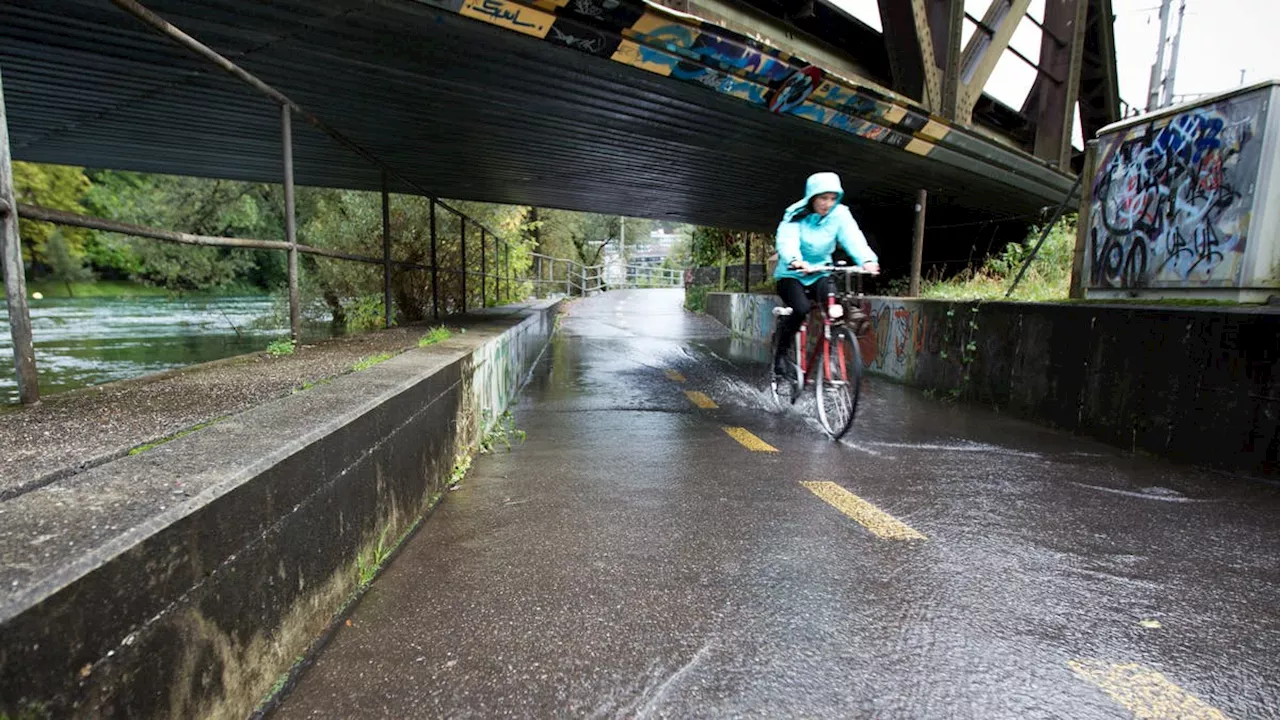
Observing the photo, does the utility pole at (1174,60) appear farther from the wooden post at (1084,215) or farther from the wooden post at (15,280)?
the wooden post at (15,280)

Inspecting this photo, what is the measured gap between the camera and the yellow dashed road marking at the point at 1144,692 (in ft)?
6.35

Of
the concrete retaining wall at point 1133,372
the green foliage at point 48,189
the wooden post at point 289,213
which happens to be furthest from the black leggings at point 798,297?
the green foliage at point 48,189

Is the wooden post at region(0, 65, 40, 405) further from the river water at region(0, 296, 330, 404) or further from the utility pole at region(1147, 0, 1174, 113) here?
the utility pole at region(1147, 0, 1174, 113)

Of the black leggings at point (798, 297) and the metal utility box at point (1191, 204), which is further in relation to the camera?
the black leggings at point (798, 297)

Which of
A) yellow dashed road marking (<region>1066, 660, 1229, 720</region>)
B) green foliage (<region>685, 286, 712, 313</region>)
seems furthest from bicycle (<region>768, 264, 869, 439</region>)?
green foliage (<region>685, 286, 712, 313</region>)

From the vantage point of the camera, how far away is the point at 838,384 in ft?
18.7

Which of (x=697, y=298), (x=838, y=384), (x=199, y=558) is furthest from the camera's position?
(x=697, y=298)

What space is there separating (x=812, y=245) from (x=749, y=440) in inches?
78.0

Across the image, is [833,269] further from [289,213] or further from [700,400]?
[289,213]

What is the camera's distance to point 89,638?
4.01 feet

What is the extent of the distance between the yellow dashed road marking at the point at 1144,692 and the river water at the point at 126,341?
8.63 m

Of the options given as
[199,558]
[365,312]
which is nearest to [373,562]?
[199,558]

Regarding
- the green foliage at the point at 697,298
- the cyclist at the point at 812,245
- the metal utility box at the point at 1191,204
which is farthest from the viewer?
the green foliage at the point at 697,298

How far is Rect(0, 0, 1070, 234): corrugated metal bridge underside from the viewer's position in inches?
224
